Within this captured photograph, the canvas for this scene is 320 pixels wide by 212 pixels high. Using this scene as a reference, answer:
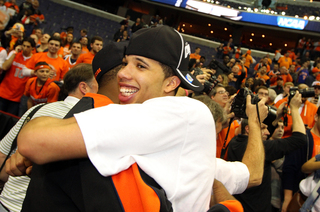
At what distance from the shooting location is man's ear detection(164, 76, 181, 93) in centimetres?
120

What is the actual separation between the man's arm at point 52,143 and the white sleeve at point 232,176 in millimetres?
843

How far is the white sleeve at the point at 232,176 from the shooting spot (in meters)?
1.40

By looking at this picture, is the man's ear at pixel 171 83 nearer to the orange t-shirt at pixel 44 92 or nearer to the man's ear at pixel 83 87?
the man's ear at pixel 83 87

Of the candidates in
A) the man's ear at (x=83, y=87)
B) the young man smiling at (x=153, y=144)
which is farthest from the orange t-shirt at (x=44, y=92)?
the young man smiling at (x=153, y=144)

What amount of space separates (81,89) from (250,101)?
132cm

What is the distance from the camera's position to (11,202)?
64.1 inches

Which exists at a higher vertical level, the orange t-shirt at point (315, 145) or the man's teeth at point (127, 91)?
the man's teeth at point (127, 91)

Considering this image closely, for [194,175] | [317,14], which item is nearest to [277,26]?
[317,14]

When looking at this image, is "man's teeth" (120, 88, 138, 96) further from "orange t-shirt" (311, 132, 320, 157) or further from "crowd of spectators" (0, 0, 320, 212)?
"orange t-shirt" (311, 132, 320, 157)

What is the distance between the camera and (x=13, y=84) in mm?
4422

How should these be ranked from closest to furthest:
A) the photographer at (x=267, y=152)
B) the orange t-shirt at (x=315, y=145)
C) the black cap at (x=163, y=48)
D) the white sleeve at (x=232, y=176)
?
the black cap at (x=163, y=48)
the white sleeve at (x=232, y=176)
the photographer at (x=267, y=152)
the orange t-shirt at (x=315, y=145)

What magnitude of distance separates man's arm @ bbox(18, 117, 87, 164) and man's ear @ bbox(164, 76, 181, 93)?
1.69ft

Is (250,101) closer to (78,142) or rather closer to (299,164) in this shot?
(78,142)

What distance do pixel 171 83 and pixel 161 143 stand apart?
1.42ft
